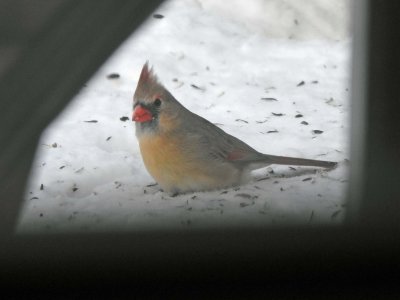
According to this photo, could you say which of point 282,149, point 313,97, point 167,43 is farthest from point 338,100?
point 167,43

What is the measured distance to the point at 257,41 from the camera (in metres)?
3.77

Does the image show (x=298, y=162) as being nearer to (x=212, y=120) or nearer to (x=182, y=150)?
(x=182, y=150)

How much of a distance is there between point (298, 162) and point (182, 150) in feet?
1.10

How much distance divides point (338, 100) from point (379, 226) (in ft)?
6.73

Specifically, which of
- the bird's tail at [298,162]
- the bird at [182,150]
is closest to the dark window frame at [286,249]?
the bird's tail at [298,162]

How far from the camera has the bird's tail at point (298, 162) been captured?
2.34 meters

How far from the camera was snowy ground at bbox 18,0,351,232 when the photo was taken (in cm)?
149

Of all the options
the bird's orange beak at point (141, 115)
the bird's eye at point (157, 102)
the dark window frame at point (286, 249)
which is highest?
the bird's eye at point (157, 102)

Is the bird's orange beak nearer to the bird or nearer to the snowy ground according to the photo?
the bird

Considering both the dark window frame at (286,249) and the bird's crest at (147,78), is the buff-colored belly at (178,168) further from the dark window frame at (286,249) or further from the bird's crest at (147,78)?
the dark window frame at (286,249)

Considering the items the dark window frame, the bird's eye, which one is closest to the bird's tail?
the bird's eye

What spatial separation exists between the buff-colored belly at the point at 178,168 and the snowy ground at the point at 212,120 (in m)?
0.07

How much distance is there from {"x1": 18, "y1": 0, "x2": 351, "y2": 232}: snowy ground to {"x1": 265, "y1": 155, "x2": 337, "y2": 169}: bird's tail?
0.09 ft

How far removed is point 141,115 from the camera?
7.99 ft
